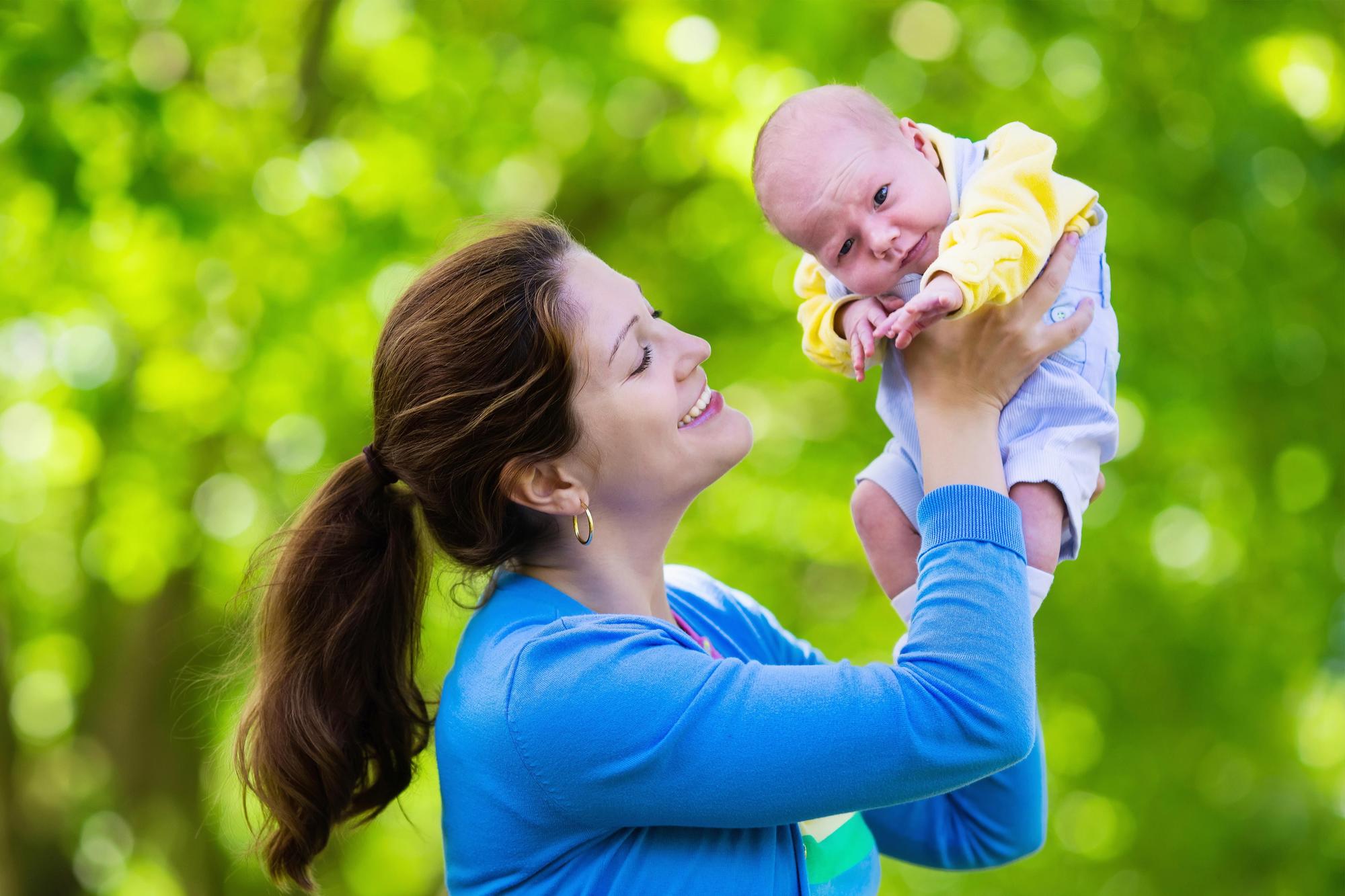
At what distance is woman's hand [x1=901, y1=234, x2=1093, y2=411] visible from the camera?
1.79 m

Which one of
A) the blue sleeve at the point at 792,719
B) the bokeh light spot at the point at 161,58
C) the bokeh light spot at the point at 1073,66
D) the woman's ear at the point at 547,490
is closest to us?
the blue sleeve at the point at 792,719

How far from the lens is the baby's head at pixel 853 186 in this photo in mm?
1827

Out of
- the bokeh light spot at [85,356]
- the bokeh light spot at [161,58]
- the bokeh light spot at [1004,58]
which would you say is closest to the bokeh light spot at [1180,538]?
the bokeh light spot at [1004,58]

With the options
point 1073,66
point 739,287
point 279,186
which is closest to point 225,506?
point 279,186

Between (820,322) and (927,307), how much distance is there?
33 cm

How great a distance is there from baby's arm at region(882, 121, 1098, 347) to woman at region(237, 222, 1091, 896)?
2.7 inches

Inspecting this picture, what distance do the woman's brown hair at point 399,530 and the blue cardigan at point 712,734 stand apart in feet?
0.81

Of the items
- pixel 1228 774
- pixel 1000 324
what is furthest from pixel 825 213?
pixel 1228 774

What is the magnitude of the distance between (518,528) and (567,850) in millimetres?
488

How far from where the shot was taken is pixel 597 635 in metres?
1.68

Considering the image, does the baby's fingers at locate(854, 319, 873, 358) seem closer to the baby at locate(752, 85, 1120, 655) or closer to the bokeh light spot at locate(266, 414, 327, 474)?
the baby at locate(752, 85, 1120, 655)

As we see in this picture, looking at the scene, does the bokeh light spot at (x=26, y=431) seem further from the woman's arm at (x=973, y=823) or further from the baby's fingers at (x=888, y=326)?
the baby's fingers at (x=888, y=326)

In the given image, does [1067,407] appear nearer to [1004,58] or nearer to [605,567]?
[605,567]

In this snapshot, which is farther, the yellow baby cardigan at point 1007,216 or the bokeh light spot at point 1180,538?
the bokeh light spot at point 1180,538
